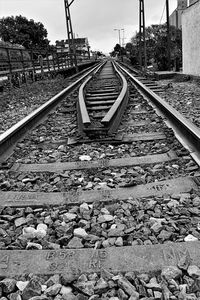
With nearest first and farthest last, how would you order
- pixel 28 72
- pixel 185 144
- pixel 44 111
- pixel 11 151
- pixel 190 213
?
pixel 190 213 < pixel 185 144 < pixel 11 151 < pixel 44 111 < pixel 28 72

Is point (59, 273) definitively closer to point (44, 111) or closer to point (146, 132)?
point (146, 132)

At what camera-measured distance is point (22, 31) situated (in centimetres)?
7325

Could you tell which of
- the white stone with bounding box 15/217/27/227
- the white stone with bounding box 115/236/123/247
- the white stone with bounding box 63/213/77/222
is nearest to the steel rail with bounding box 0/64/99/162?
the white stone with bounding box 15/217/27/227

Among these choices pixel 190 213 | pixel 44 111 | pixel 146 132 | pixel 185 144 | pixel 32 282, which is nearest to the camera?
pixel 32 282

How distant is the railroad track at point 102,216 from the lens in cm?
154

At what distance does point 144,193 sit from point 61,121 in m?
3.22

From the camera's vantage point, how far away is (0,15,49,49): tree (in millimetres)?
69875

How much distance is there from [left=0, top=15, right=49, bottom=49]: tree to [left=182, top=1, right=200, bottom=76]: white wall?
60595 millimetres

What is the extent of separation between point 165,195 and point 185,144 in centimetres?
116

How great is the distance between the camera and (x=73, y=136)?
4289 mm

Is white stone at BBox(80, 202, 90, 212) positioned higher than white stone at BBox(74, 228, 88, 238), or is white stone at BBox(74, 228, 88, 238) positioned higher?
white stone at BBox(80, 202, 90, 212)

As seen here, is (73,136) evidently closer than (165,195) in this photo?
No

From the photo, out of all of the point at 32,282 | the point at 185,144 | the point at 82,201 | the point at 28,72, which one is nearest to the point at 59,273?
the point at 32,282

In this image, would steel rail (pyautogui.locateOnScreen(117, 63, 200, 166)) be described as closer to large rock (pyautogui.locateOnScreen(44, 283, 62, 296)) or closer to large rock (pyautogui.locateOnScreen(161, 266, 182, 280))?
large rock (pyautogui.locateOnScreen(161, 266, 182, 280))
